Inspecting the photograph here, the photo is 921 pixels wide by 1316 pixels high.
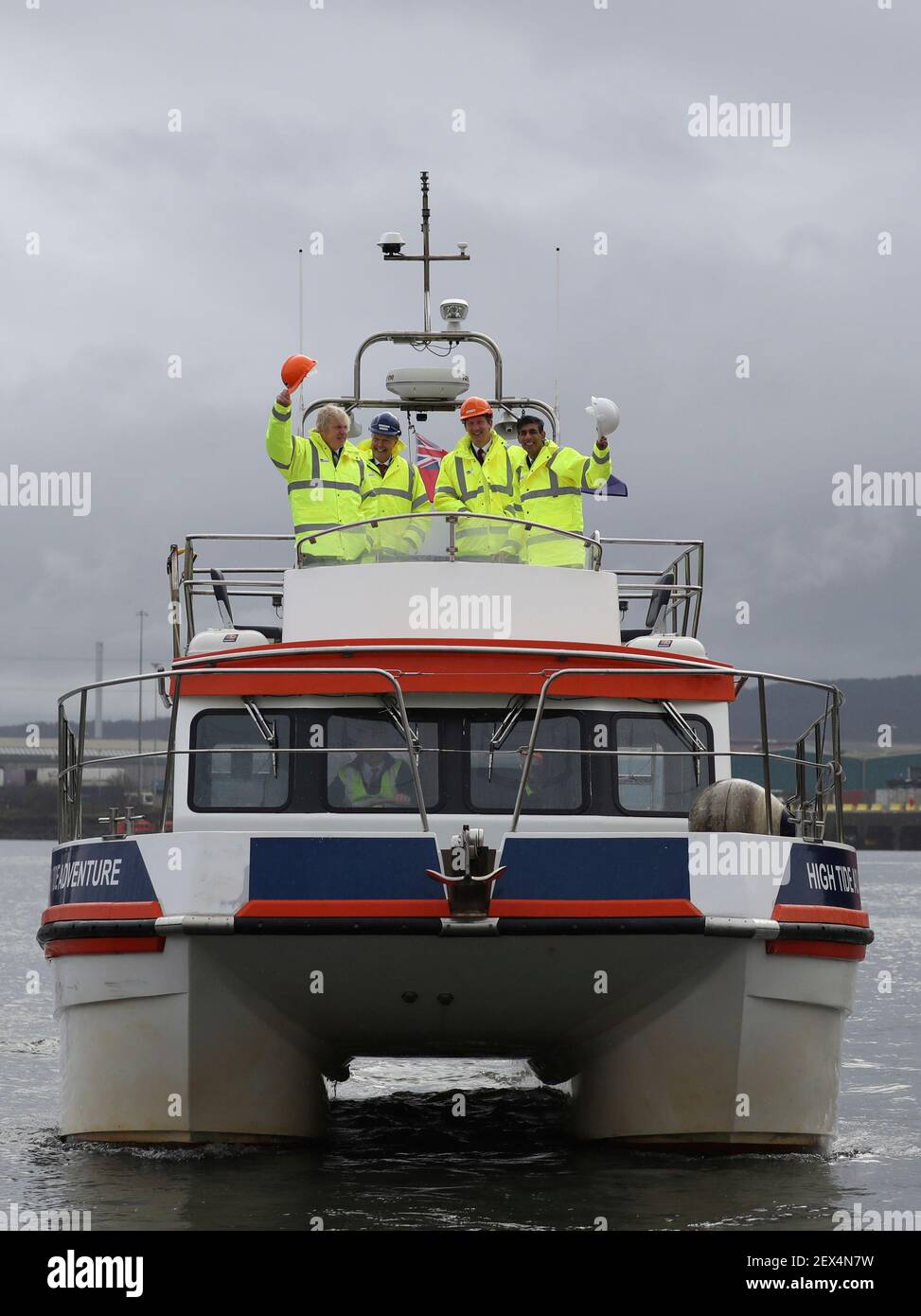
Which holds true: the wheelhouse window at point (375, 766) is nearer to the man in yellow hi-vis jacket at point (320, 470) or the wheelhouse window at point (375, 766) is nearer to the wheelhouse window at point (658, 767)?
the wheelhouse window at point (658, 767)

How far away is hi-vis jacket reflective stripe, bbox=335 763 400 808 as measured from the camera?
394 inches

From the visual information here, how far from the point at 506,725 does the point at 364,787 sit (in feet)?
2.91

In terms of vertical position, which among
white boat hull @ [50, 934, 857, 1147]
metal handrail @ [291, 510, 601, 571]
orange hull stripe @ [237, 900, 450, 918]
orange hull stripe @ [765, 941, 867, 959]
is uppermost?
metal handrail @ [291, 510, 601, 571]

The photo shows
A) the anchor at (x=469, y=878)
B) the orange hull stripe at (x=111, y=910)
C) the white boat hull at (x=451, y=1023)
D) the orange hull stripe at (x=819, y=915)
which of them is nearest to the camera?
the anchor at (x=469, y=878)

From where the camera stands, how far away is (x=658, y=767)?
10.4m

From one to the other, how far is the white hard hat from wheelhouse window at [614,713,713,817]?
8.04 feet

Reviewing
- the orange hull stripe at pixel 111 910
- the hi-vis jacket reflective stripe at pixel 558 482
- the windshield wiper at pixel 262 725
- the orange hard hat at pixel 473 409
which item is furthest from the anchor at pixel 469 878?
the orange hard hat at pixel 473 409

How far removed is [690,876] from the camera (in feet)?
29.6

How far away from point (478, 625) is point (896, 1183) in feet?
13.5

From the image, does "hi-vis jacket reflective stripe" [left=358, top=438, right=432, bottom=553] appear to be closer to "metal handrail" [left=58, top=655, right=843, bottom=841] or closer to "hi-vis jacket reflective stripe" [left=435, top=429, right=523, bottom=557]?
"hi-vis jacket reflective stripe" [left=435, top=429, right=523, bottom=557]

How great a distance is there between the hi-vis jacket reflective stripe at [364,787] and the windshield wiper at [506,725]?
54 centimetres

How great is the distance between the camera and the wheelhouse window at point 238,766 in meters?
10.0

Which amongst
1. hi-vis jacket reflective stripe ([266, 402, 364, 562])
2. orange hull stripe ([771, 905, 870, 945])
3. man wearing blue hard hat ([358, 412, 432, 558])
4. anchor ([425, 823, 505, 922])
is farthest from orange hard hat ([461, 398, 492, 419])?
orange hull stripe ([771, 905, 870, 945])
